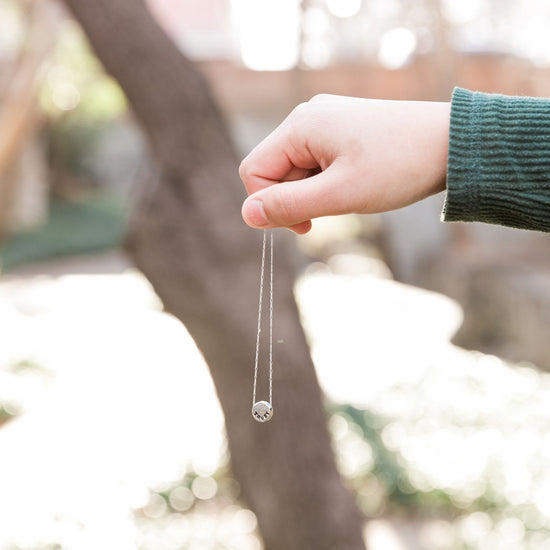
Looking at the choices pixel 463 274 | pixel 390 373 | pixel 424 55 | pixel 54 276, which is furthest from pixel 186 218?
pixel 54 276

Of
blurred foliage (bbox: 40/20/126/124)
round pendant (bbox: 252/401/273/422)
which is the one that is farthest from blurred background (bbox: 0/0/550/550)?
round pendant (bbox: 252/401/273/422)

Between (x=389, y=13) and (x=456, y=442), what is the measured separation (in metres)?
10.6

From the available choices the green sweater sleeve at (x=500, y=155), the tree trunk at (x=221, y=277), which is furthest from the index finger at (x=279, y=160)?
the tree trunk at (x=221, y=277)

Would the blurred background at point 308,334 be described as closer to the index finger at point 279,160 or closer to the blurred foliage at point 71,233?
the blurred foliage at point 71,233

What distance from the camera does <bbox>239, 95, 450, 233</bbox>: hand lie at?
4.38 ft

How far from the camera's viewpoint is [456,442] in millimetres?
5988

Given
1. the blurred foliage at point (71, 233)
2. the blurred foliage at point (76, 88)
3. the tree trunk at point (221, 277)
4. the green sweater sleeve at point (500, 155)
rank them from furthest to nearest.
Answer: the blurred foliage at point (76, 88) < the blurred foliage at point (71, 233) < the tree trunk at point (221, 277) < the green sweater sleeve at point (500, 155)

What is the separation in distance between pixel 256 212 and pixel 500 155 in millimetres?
412

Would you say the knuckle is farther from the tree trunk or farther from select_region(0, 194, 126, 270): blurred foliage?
select_region(0, 194, 126, 270): blurred foliage

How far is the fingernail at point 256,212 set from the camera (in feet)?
4.43

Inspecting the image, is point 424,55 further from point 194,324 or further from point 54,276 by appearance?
point 194,324

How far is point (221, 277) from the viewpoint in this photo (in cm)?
320

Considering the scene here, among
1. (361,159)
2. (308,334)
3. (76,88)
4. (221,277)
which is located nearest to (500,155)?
(361,159)

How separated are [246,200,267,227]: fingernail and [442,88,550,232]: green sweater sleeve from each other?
31 centimetres
